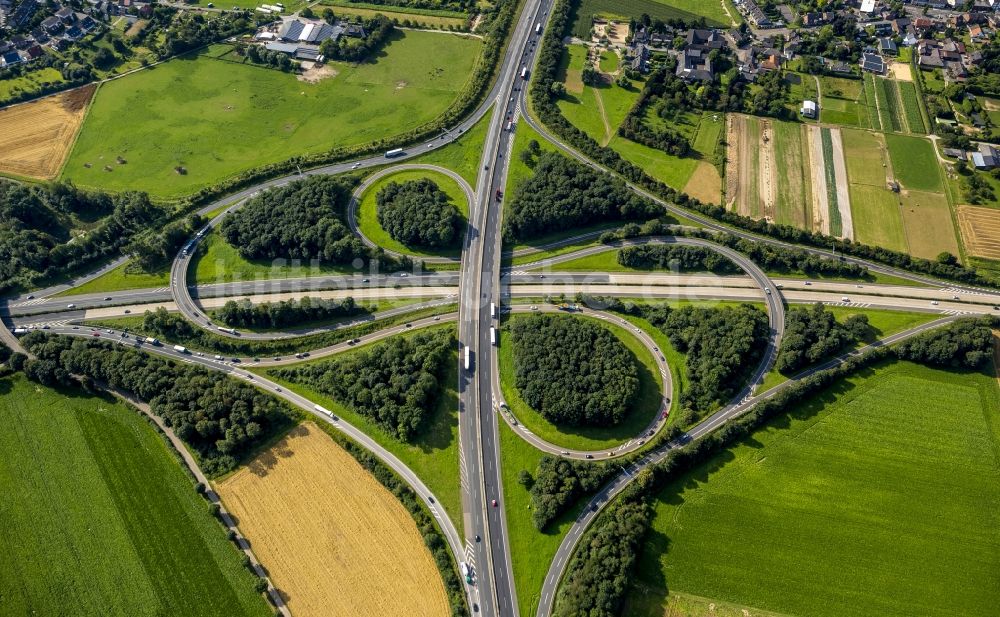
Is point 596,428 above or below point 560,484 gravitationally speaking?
above

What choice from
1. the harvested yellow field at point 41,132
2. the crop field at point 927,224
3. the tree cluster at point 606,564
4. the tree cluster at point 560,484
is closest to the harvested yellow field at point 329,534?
the tree cluster at point 560,484

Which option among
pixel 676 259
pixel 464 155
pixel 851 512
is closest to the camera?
pixel 851 512

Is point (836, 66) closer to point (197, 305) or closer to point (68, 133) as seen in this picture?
point (197, 305)

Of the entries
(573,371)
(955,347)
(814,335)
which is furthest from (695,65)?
(573,371)

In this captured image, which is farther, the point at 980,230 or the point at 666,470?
the point at 980,230

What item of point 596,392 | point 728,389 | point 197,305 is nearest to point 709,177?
point 728,389

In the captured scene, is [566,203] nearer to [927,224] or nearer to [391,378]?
[391,378]

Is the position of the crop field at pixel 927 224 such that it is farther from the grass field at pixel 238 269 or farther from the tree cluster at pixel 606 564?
the grass field at pixel 238 269

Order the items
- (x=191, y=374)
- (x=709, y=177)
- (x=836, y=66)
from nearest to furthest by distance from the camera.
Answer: (x=191, y=374)
(x=709, y=177)
(x=836, y=66)
